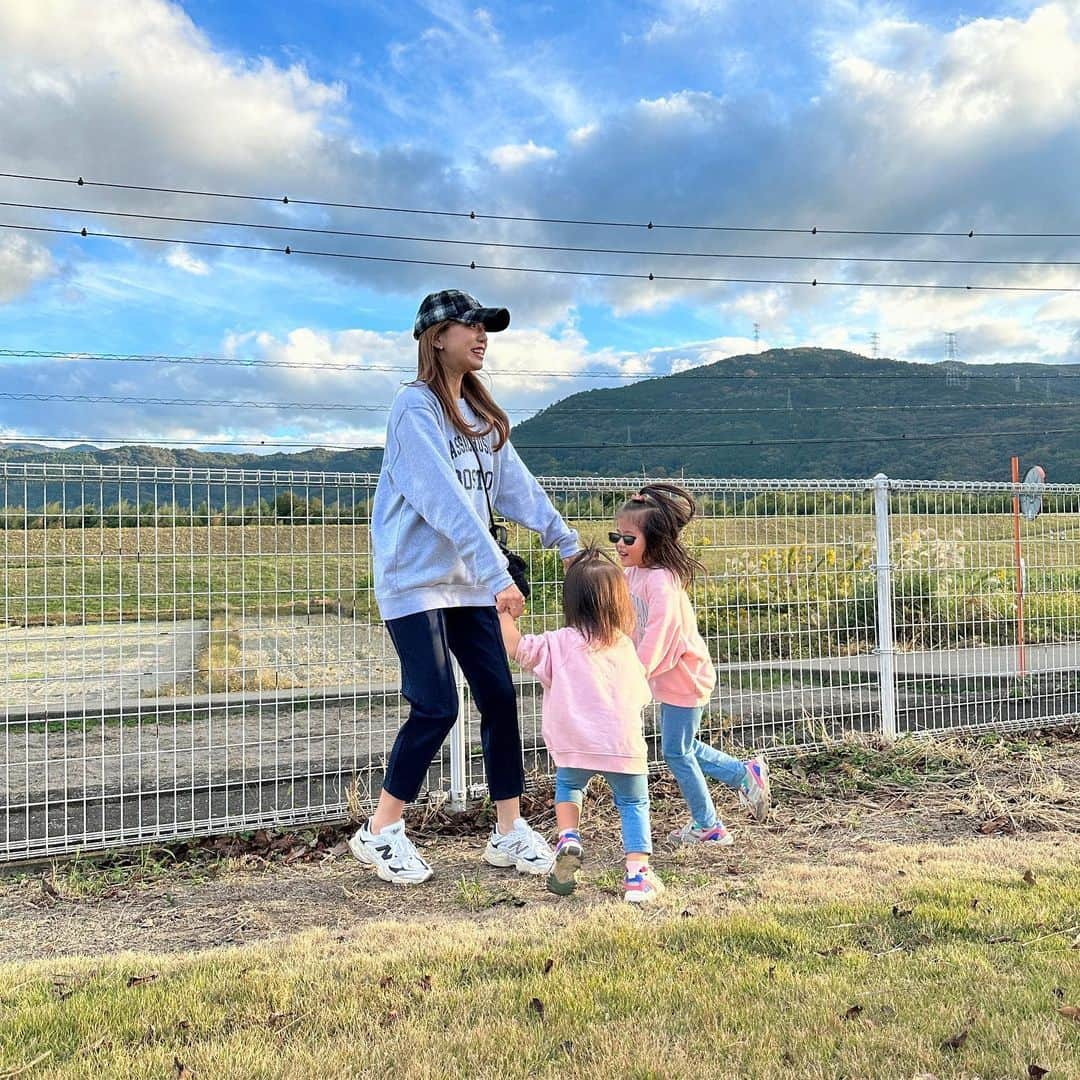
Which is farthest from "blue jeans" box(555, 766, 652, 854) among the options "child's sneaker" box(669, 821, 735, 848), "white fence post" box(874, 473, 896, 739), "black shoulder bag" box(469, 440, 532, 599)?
"white fence post" box(874, 473, 896, 739)

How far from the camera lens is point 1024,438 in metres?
94.9

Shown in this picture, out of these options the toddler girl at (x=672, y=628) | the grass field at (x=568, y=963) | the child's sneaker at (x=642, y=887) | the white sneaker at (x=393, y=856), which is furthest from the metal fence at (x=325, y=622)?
the child's sneaker at (x=642, y=887)

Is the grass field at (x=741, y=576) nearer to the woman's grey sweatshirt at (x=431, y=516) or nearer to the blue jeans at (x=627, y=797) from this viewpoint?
the woman's grey sweatshirt at (x=431, y=516)

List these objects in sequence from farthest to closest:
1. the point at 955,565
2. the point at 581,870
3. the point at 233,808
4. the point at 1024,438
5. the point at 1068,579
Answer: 1. the point at 1024,438
2. the point at 1068,579
3. the point at 955,565
4. the point at 233,808
5. the point at 581,870

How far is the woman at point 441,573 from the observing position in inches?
143

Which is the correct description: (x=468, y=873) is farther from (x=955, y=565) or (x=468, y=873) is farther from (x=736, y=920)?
(x=955, y=565)

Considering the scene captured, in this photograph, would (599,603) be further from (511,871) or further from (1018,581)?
(1018,581)

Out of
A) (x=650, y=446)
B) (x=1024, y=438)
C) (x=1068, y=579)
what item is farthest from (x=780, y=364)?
(x=1068, y=579)

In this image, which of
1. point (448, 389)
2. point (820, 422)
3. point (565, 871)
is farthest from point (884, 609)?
point (820, 422)

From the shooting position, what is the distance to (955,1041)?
7.64ft

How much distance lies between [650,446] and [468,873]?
399 feet

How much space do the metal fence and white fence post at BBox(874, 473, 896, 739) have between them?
15 millimetres

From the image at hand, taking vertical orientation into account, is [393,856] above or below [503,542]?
below

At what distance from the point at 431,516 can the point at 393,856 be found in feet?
4.46
